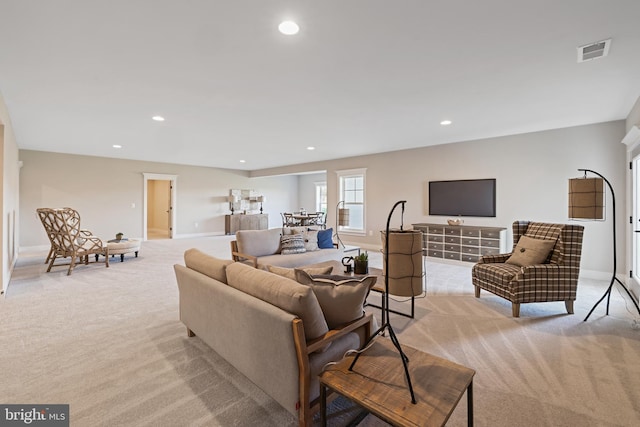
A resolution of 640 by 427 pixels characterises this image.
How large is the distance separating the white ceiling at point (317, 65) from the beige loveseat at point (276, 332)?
1.81m

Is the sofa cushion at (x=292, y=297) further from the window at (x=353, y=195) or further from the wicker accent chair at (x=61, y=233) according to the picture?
the window at (x=353, y=195)

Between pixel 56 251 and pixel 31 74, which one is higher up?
pixel 31 74

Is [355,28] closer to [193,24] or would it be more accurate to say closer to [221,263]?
[193,24]

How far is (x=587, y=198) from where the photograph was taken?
3156 mm

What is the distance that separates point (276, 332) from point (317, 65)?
→ 232 cm

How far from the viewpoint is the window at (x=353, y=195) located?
775 cm

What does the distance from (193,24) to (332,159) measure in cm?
623

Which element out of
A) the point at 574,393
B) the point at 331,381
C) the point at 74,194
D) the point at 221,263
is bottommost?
the point at 574,393

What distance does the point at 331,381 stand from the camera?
4.33ft

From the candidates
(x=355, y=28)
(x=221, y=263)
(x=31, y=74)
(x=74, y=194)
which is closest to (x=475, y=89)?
(x=355, y=28)

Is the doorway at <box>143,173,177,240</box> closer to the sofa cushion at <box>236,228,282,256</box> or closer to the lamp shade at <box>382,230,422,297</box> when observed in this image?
the sofa cushion at <box>236,228,282,256</box>

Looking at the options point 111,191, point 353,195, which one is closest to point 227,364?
point 353,195

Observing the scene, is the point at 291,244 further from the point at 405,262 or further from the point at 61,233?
the point at 61,233

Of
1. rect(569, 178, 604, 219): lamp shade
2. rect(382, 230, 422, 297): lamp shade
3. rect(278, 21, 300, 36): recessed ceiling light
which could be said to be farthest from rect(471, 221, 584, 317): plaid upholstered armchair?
rect(278, 21, 300, 36): recessed ceiling light
